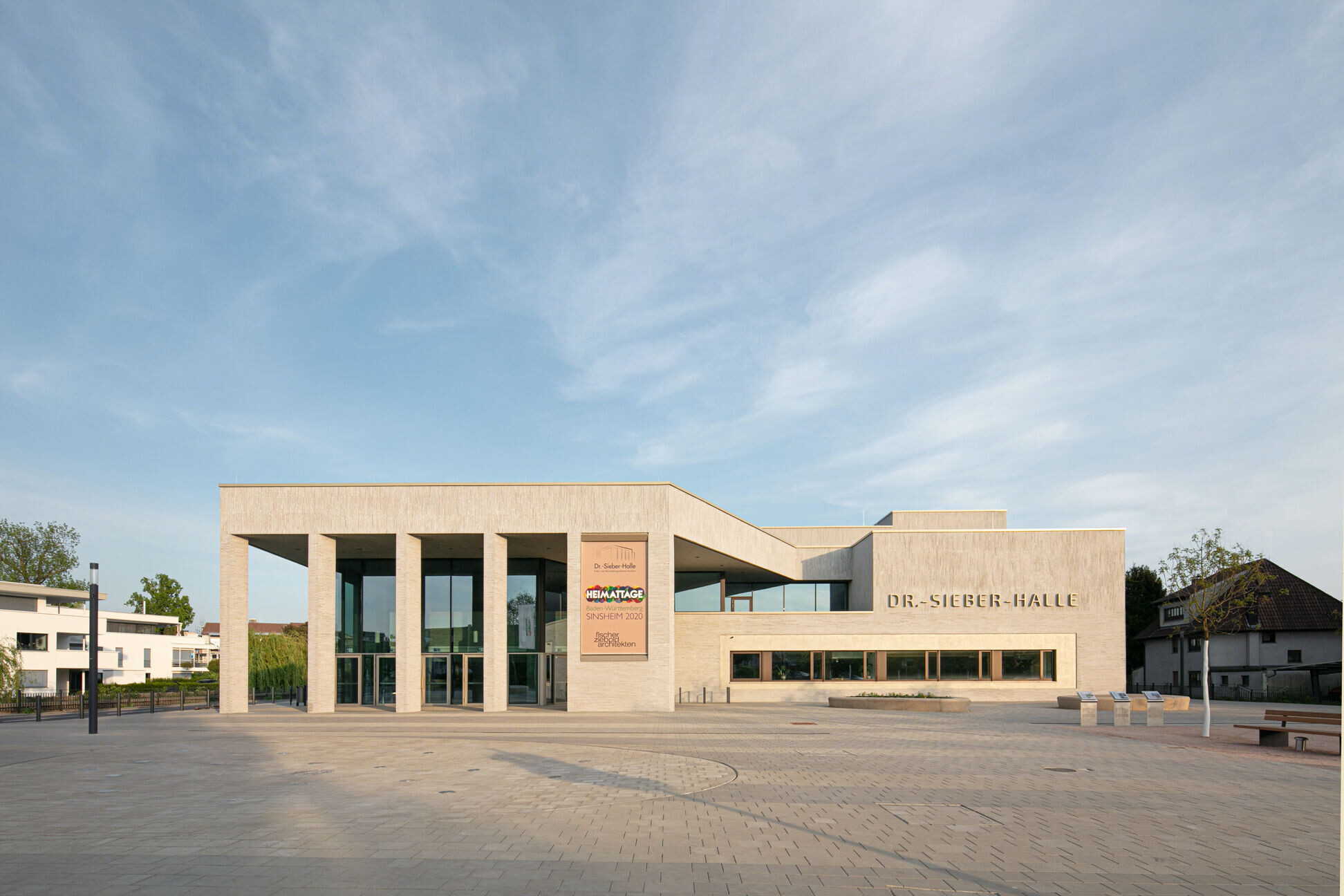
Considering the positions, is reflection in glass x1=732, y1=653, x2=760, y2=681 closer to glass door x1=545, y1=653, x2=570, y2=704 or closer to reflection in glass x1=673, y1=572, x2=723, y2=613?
reflection in glass x1=673, y1=572, x2=723, y2=613

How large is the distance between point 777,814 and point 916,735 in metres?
12.6

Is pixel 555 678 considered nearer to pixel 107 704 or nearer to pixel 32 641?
pixel 107 704

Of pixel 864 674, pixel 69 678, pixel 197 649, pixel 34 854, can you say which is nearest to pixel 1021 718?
pixel 864 674

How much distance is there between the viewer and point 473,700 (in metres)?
36.3

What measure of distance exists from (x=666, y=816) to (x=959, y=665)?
31.8 m

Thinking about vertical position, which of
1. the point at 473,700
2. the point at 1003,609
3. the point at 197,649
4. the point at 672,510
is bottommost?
the point at 197,649

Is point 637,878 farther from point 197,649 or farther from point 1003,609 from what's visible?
point 197,649

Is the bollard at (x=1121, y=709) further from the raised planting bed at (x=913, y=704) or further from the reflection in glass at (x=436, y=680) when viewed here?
the reflection in glass at (x=436, y=680)

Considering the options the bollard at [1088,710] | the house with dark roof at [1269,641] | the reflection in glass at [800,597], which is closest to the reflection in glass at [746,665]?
the reflection in glass at [800,597]

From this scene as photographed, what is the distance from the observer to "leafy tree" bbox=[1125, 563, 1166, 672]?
65.9 meters

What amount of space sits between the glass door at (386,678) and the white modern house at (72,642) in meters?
33.7

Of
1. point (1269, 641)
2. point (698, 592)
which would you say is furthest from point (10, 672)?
point (1269, 641)

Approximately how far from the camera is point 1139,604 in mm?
66500

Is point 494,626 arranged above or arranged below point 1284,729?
above
